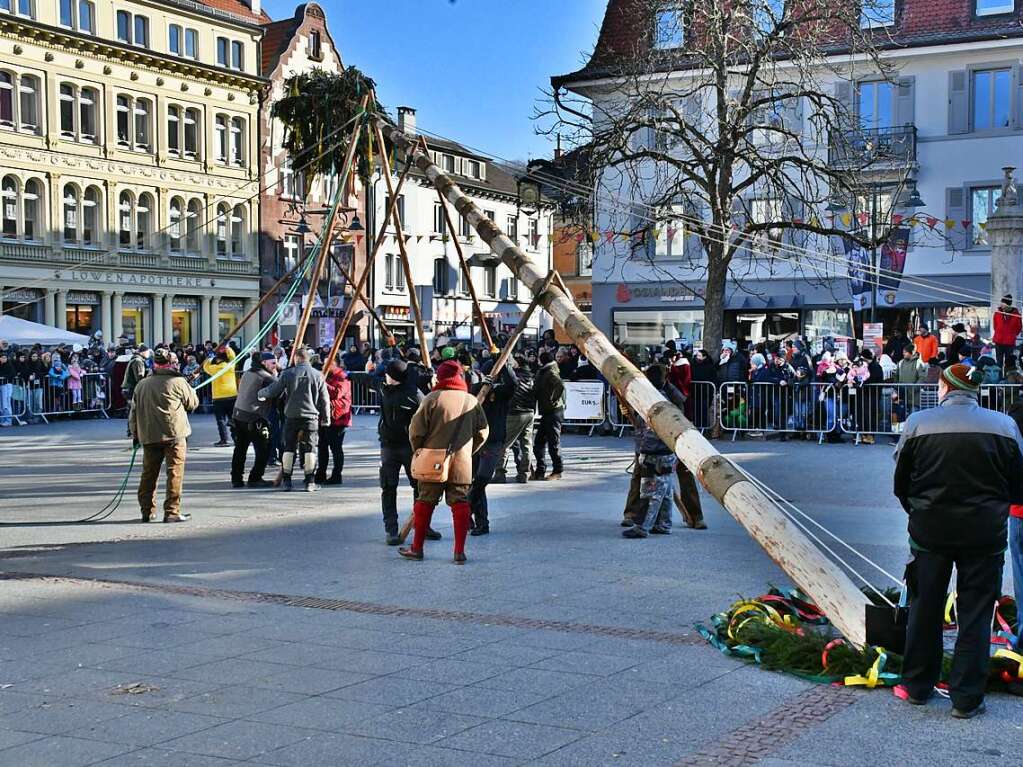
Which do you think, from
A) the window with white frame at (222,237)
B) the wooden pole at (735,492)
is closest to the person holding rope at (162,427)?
the wooden pole at (735,492)

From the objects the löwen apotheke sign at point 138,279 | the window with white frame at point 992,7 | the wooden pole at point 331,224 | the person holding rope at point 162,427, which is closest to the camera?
the person holding rope at point 162,427

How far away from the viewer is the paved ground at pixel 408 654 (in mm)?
5828

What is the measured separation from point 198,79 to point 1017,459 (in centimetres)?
5089

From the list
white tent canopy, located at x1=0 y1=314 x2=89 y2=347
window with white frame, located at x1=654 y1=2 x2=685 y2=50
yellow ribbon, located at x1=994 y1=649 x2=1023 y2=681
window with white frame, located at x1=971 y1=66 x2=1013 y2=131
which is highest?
window with white frame, located at x1=971 y1=66 x2=1013 y2=131

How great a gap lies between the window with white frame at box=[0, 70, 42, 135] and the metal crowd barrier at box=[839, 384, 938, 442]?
34.2 m

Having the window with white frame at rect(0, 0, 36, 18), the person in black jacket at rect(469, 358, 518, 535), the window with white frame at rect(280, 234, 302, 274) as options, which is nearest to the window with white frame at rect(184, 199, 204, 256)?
the window with white frame at rect(280, 234, 302, 274)

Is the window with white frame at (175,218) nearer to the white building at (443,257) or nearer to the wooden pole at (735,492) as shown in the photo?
the white building at (443,257)

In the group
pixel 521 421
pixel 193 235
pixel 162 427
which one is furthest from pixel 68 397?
pixel 193 235

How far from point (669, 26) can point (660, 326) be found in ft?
56.1

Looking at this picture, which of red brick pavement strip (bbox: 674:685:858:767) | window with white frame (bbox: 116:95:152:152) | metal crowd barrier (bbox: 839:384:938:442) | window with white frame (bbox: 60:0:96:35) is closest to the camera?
red brick pavement strip (bbox: 674:685:858:767)

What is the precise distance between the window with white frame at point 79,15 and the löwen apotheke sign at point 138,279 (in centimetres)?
891

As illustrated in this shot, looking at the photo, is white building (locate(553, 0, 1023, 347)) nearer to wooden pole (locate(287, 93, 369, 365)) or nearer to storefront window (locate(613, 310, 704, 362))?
storefront window (locate(613, 310, 704, 362))

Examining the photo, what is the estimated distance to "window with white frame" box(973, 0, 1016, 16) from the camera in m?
36.8

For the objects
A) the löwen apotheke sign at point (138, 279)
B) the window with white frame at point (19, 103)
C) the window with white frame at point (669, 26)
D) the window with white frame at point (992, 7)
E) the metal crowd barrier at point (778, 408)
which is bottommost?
the metal crowd barrier at point (778, 408)
